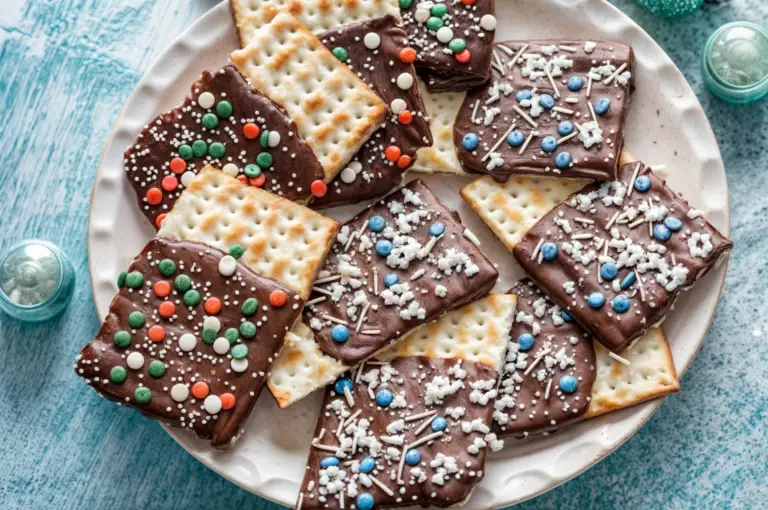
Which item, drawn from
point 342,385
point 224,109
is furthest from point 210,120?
point 342,385

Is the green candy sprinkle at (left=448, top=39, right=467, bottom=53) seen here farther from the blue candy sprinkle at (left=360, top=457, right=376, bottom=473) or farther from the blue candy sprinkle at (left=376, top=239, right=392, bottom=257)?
the blue candy sprinkle at (left=360, top=457, right=376, bottom=473)

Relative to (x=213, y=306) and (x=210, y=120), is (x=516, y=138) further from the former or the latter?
(x=213, y=306)

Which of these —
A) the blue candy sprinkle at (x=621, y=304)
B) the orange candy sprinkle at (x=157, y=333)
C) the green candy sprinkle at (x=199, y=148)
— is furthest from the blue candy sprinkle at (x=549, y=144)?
the orange candy sprinkle at (x=157, y=333)

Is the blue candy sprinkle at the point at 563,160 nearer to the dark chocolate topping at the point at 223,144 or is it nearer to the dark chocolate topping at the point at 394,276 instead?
the dark chocolate topping at the point at 394,276

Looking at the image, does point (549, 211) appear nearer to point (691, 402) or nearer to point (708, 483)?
point (691, 402)

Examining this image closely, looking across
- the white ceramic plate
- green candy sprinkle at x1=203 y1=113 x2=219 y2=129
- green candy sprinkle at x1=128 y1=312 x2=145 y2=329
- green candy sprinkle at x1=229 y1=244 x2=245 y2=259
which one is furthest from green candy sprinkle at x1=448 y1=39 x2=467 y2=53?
green candy sprinkle at x1=128 y1=312 x2=145 y2=329
